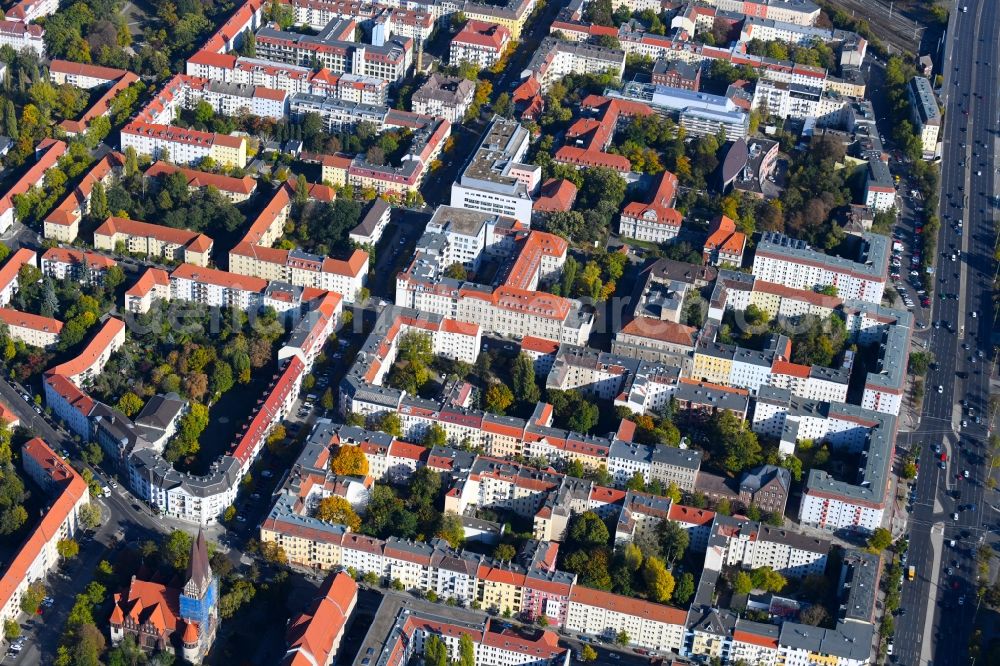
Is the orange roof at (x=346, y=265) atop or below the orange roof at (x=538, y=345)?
atop

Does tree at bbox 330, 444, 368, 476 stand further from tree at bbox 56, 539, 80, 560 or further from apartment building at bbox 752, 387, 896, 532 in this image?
apartment building at bbox 752, 387, 896, 532

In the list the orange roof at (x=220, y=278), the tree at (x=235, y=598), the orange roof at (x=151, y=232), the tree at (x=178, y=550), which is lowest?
the tree at (x=235, y=598)

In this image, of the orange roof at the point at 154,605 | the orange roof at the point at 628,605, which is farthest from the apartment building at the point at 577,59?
the orange roof at the point at 154,605

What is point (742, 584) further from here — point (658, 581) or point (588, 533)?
point (588, 533)

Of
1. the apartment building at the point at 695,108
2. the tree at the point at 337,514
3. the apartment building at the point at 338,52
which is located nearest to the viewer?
the tree at the point at 337,514

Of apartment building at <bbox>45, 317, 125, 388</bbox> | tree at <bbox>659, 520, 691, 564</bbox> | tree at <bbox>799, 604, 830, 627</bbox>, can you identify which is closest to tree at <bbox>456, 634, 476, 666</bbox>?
tree at <bbox>659, 520, 691, 564</bbox>

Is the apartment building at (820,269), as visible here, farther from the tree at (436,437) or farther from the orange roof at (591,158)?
the tree at (436,437)

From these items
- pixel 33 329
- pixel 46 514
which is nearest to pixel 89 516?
pixel 46 514
